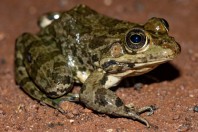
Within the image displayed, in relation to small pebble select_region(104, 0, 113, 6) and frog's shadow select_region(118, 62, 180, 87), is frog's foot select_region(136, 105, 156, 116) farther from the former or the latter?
small pebble select_region(104, 0, 113, 6)

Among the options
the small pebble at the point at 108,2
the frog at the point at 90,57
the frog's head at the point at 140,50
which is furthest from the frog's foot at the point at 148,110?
the small pebble at the point at 108,2

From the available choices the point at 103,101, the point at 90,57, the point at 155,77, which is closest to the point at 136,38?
the point at 90,57

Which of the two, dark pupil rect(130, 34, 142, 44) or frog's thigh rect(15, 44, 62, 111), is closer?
dark pupil rect(130, 34, 142, 44)

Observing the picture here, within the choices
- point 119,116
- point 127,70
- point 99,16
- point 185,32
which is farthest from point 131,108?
point 185,32

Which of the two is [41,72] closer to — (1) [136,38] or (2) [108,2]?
(1) [136,38]

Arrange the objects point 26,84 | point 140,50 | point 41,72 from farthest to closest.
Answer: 1. point 26,84
2. point 41,72
3. point 140,50

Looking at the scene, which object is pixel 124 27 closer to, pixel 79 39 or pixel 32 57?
pixel 79 39

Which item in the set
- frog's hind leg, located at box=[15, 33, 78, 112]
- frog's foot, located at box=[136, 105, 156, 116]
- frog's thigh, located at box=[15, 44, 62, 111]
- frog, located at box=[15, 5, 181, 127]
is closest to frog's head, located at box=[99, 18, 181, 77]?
frog, located at box=[15, 5, 181, 127]
